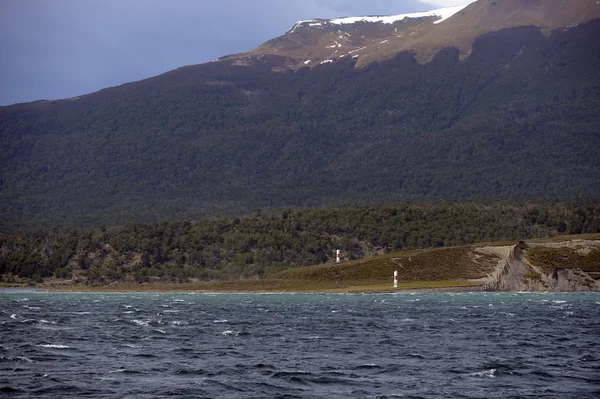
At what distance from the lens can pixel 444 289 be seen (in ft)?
394

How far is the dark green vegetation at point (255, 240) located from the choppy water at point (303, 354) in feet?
290

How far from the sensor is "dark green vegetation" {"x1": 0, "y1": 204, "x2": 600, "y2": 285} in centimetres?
16250

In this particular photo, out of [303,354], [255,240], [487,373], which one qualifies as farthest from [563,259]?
[487,373]

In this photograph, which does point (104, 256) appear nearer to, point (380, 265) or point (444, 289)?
point (380, 265)

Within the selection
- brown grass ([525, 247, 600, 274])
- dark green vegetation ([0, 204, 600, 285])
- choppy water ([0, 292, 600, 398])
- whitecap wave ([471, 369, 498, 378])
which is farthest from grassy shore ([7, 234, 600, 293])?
whitecap wave ([471, 369, 498, 378])

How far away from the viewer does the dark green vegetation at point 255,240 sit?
162 metres

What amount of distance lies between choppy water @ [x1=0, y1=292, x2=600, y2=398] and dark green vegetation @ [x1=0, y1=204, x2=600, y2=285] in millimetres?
88473

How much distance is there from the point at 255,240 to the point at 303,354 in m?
125

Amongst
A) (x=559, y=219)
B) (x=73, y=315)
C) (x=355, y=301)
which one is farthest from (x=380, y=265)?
(x=73, y=315)

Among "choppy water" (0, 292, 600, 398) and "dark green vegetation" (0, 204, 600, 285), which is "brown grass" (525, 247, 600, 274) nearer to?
"dark green vegetation" (0, 204, 600, 285)

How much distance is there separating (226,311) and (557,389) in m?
47.2

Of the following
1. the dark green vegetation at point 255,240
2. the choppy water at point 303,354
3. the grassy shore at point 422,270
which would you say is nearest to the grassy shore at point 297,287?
the grassy shore at point 422,270

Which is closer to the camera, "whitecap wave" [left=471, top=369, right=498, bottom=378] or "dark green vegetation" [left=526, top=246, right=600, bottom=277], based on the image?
"whitecap wave" [left=471, top=369, right=498, bottom=378]

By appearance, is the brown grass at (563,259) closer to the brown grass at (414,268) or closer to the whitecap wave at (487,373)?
the brown grass at (414,268)
